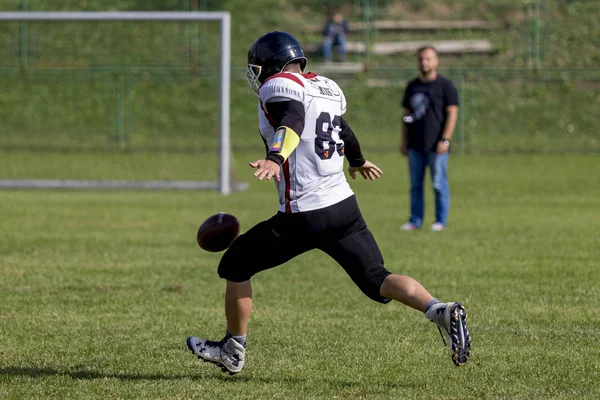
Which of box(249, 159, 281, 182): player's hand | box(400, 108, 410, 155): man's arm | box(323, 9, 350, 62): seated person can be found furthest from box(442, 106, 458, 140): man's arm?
box(323, 9, 350, 62): seated person

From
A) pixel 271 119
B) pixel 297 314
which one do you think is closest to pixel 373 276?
pixel 271 119

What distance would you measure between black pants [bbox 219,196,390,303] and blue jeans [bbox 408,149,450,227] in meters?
7.00

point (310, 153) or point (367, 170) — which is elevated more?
point (310, 153)

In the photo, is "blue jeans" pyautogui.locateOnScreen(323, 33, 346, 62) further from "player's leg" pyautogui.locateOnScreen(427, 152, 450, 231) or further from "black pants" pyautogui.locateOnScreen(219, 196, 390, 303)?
"black pants" pyautogui.locateOnScreen(219, 196, 390, 303)

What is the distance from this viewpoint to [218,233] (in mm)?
5523

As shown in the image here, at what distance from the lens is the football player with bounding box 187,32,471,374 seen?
4984 millimetres

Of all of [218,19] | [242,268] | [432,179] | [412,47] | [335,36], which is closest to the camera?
[242,268]

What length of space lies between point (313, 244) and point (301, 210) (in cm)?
19

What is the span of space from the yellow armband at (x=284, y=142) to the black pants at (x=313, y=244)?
42 cm

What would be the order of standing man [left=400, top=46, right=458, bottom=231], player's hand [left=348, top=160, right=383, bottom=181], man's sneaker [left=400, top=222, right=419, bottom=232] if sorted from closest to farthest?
player's hand [left=348, top=160, right=383, bottom=181]
standing man [left=400, top=46, right=458, bottom=231]
man's sneaker [left=400, top=222, right=419, bottom=232]

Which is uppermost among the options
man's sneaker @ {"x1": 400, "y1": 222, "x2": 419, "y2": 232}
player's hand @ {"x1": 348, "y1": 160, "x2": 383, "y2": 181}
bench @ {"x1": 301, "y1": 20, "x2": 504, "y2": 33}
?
bench @ {"x1": 301, "y1": 20, "x2": 504, "y2": 33}

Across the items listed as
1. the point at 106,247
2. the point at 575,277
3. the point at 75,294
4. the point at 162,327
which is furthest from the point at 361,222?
the point at 106,247

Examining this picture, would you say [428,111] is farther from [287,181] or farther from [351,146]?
[287,181]

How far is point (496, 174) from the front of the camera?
21.5m
